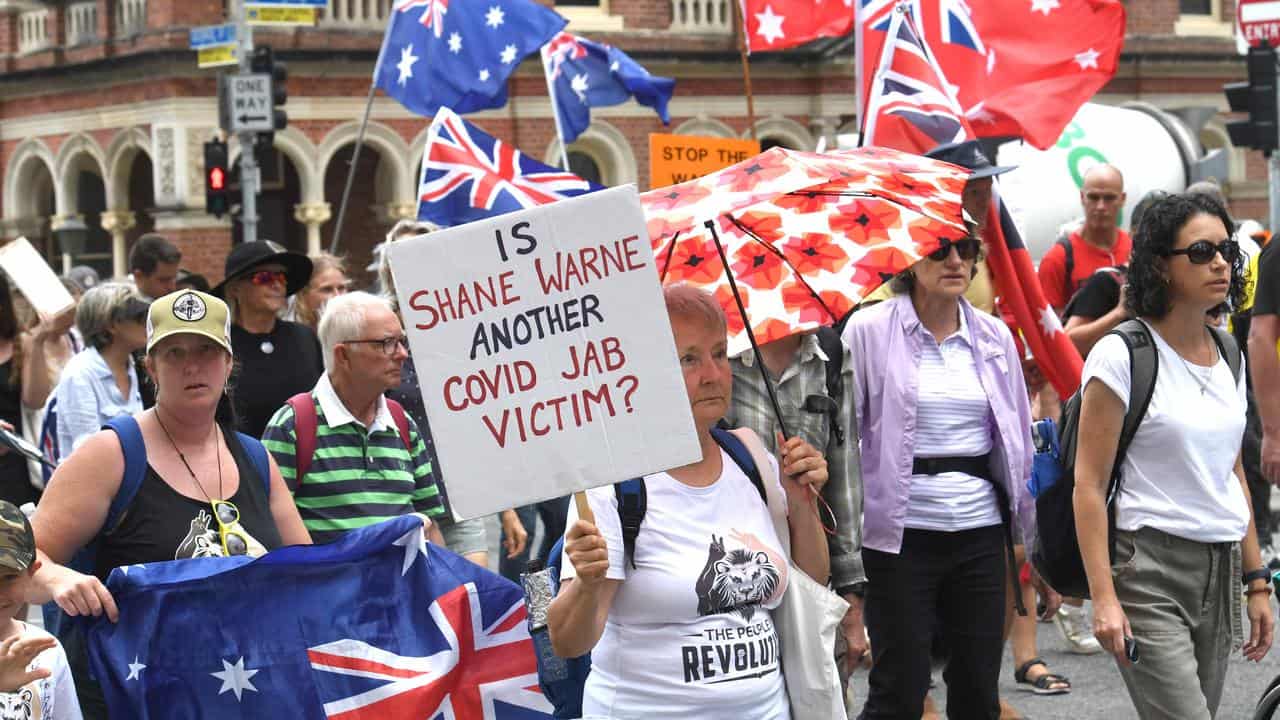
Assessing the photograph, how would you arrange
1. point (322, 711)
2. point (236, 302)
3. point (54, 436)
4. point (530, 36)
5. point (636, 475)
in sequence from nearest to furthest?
point (636, 475), point (322, 711), point (236, 302), point (54, 436), point (530, 36)

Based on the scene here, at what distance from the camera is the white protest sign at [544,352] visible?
3779 mm

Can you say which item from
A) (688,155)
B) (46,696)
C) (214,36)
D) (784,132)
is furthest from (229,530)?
(784,132)

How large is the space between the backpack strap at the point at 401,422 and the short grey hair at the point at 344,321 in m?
0.26

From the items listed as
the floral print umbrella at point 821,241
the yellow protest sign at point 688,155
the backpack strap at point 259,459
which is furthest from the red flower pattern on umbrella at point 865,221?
the yellow protest sign at point 688,155

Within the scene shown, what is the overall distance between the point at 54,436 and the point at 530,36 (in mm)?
6794

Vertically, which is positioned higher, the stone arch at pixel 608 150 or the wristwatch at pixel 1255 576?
the stone arch at pixel 608 150

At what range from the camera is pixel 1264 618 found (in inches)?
209

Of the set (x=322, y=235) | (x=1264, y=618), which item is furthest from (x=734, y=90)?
(x=1264, y=618)

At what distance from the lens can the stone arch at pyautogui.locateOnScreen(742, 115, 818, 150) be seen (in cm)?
3006

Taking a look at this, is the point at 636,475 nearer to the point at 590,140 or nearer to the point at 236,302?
the point at 236,302

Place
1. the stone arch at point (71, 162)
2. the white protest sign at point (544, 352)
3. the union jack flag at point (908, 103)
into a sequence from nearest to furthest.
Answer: the white protest sign at point (544, 352) → the union jack flag at point (908, 103) → the stone arch at point (71, 162)

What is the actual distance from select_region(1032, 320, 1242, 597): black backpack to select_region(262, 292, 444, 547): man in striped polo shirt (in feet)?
6.26

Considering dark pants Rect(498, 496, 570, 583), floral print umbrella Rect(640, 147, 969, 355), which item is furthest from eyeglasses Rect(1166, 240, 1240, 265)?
dark pants Rect(498, 496, 570, 583)

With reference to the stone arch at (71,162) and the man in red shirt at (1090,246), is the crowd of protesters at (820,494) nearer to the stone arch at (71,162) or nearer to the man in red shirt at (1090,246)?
the man in red shirt at (1090,246)
